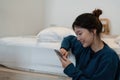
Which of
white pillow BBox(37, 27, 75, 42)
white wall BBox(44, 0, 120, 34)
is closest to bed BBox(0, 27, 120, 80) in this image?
white pillow BBox(37, 27, 75, 42)

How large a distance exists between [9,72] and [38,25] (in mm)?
1442

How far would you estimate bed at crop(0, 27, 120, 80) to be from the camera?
67.9 inches

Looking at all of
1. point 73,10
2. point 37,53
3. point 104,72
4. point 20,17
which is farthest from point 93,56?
point 73,10

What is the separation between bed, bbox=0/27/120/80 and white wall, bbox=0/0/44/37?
0.42 meters

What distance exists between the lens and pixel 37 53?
70.2 inches

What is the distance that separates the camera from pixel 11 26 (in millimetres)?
2467

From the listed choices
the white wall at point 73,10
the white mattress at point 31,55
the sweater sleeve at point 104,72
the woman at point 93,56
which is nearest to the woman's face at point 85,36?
the woman at point 93,56

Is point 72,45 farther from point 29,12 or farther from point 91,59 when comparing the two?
point 29,12

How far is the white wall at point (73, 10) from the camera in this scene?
10.1ft

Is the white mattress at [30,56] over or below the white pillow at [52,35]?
below

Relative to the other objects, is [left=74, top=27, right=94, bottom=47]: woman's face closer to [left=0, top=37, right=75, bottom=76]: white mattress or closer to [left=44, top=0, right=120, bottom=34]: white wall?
[left=0, top=37, right=75, bottom=76]: white mattress

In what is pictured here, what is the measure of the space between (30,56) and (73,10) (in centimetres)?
159

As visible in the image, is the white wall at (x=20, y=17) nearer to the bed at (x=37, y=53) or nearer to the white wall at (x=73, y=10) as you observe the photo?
the white wall at (x=73, y=10)

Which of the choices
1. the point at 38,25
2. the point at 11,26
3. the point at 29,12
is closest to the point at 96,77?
the point at 11,26
